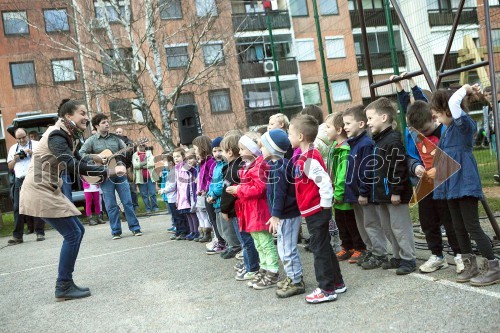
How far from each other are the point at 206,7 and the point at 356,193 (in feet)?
45.1

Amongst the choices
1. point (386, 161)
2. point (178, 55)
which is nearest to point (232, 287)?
point (386, 161)

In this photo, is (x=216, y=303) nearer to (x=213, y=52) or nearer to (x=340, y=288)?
(x=340, y=288)

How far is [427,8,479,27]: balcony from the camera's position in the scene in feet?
36.1

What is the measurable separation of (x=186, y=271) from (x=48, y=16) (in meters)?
14.6

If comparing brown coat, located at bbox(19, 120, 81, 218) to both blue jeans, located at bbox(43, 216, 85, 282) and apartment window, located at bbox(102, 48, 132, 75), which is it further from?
apartment window, located at bbox(102, 48, 132, 75)

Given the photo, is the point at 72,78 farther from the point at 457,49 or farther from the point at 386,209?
the point at 386,209

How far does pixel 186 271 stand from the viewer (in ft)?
20.8

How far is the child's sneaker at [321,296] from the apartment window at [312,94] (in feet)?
49.0

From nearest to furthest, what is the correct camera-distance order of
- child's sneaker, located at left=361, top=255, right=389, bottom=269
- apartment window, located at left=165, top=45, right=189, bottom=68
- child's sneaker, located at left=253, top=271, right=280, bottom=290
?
child's sneaker, located at left=253, top=271, right=280, bottom=290 → child's sneaker, located at left=361, top=255, right=389, bottom=269 → apartment window, located at left=165, top=45, right=189, bottom=68

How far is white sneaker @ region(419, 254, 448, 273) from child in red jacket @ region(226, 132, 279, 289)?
1323mm

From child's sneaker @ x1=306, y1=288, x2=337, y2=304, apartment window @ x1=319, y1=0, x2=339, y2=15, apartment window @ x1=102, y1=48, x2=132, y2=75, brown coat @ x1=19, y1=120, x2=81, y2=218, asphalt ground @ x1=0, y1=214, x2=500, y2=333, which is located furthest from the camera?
apartment window @ x1=319, y1=0, x2=339, y2=15

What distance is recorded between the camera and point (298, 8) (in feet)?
114

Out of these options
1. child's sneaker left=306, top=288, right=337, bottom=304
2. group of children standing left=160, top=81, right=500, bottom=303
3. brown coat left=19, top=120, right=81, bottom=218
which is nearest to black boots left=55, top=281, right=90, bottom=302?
brown coat left=19, top=120, right=81, bottom=218

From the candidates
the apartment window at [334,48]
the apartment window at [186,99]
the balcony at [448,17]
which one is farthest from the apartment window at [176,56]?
the balcony at [448,17]
